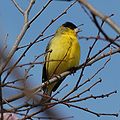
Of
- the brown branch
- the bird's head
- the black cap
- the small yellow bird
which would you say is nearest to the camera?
the brown branch

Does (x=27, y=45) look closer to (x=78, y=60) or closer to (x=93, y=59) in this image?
(x=93, y=59)

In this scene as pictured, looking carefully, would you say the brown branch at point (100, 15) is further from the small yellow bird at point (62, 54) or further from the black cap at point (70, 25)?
the black cap at point (70, 25)

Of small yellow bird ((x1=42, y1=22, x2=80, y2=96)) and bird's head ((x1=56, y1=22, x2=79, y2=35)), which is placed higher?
bird's head ((x1=56, y1=22, x2=79, y2=35))

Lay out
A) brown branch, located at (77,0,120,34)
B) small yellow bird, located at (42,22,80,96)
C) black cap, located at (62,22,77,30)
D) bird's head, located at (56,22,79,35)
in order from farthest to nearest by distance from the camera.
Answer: black cap, located at (62,22,77,30), bird's head, located at (56,22,79,35), small yellow bird, located at (42,22,80,96), brown branch, located at (77,0,120,34)

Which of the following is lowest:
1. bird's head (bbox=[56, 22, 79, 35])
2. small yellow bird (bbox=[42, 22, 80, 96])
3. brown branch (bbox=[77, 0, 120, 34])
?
brown branch (bbox=[77, 0, 120, 34])

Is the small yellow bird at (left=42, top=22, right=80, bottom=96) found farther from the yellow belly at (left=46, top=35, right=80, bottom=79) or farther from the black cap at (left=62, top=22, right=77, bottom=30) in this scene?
the black cap at (left=62, top=22, right=77, bottom=30)

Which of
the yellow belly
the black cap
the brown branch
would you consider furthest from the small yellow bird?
the brown branch

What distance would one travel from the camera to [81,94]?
333 cm

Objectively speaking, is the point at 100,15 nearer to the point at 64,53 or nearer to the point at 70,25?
the point at 64,53

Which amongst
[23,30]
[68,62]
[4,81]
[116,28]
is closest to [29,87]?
[116,28]

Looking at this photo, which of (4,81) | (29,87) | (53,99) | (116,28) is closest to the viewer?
(29,87)

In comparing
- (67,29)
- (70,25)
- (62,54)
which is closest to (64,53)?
(62,54)

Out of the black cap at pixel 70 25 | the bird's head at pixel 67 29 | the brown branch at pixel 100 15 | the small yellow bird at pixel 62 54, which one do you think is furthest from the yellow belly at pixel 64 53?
the brown branch at pixel 100 15

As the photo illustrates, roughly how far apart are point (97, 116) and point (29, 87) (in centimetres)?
244
